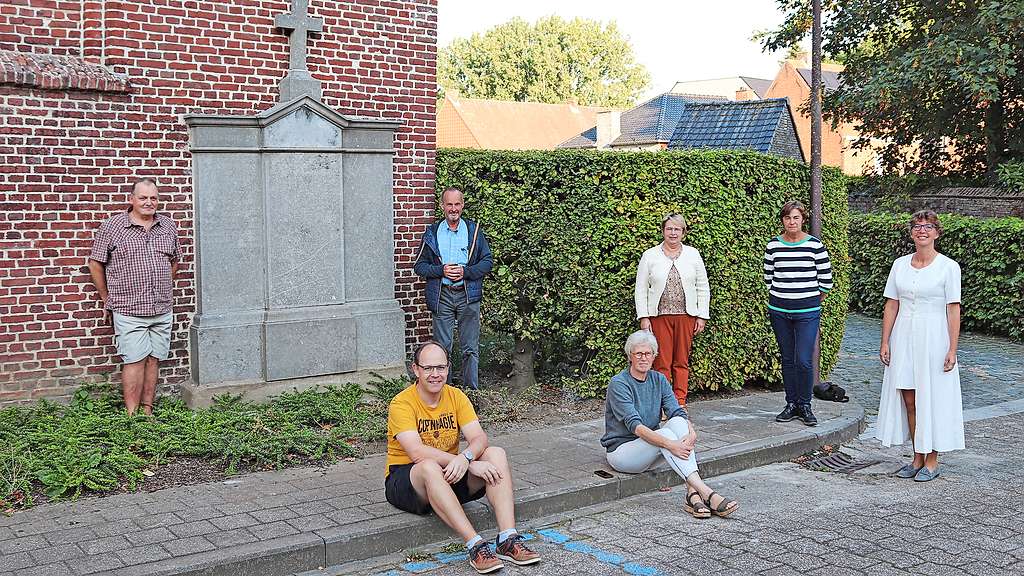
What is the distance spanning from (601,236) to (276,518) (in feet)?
14.5

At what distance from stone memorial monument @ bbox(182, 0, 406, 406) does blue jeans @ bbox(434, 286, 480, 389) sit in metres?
0.55

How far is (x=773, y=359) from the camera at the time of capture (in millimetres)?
10062

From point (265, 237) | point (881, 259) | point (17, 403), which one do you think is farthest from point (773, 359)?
point (881, 259)

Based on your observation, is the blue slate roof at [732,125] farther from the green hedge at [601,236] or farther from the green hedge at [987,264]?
the green hedge at [601,236]

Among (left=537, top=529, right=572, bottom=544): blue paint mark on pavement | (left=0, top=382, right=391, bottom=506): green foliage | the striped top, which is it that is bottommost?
(left=537, top=529, right=572, bottom=544): blue paint mark on pavement

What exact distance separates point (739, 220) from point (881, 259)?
365 inches

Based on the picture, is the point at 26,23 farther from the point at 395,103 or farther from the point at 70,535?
the point at 70,535

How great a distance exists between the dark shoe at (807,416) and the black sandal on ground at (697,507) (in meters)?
2.57

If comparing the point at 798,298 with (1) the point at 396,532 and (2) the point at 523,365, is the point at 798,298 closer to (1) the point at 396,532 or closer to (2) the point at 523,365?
(2) the point at 523,365

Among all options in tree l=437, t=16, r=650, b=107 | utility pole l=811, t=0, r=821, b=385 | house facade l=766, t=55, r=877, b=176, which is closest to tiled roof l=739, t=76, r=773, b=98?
house facade l=766, t=55, r=877, b=176

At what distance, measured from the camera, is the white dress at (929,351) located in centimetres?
708

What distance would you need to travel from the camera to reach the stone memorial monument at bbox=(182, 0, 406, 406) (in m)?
8.16

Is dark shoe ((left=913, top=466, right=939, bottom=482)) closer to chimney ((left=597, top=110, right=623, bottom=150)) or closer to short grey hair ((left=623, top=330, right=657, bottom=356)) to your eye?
short grey hair ((left=623, top=330, right=657, bottom=356))

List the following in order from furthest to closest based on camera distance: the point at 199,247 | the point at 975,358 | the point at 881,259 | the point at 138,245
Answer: the point at 881,259 → the point at 975,358 → the point at 199,247 → the point at 138,245
